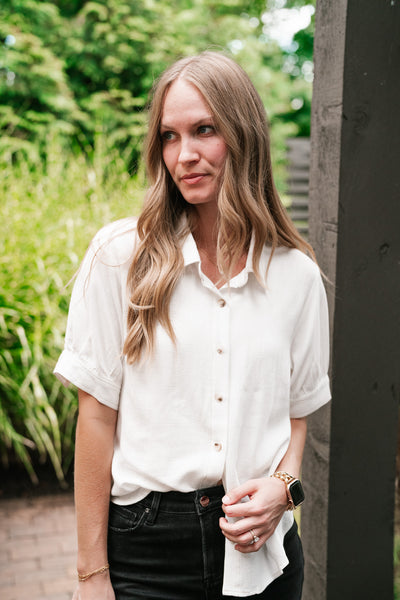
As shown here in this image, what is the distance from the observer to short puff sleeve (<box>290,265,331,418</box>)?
5.11 ft

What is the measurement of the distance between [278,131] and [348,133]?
31.6ft

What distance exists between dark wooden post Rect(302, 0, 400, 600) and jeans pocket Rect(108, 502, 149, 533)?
818 mm

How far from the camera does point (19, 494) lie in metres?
3.82

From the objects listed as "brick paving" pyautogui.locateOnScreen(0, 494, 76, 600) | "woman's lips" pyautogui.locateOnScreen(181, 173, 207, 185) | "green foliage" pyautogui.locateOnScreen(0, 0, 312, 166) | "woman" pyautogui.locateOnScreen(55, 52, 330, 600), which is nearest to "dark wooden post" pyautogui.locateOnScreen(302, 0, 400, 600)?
"woman" pyautogui.locateOnScreen(55, 52, 330, 600)

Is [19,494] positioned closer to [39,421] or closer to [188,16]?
[39,421]

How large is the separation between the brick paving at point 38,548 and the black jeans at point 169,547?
1676 mm

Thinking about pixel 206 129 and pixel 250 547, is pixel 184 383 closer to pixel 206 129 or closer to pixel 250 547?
pixel 250 547

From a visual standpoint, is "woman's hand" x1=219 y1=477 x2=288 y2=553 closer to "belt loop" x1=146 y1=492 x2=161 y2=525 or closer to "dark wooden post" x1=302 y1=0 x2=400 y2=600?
"belt loop" x1=146 y1=492 x2=161 y2=525

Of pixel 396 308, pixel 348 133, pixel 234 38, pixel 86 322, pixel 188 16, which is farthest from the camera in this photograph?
pixel 234 38

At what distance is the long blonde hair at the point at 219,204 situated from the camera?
1396 millimetres

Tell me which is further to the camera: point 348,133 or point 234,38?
point 234,38

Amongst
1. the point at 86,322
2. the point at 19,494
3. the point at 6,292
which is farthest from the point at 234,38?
the point at 86,322

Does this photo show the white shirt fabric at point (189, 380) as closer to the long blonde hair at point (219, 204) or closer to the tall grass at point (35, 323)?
the long blonde hair at point (219, 204)

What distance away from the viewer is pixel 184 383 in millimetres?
1403
